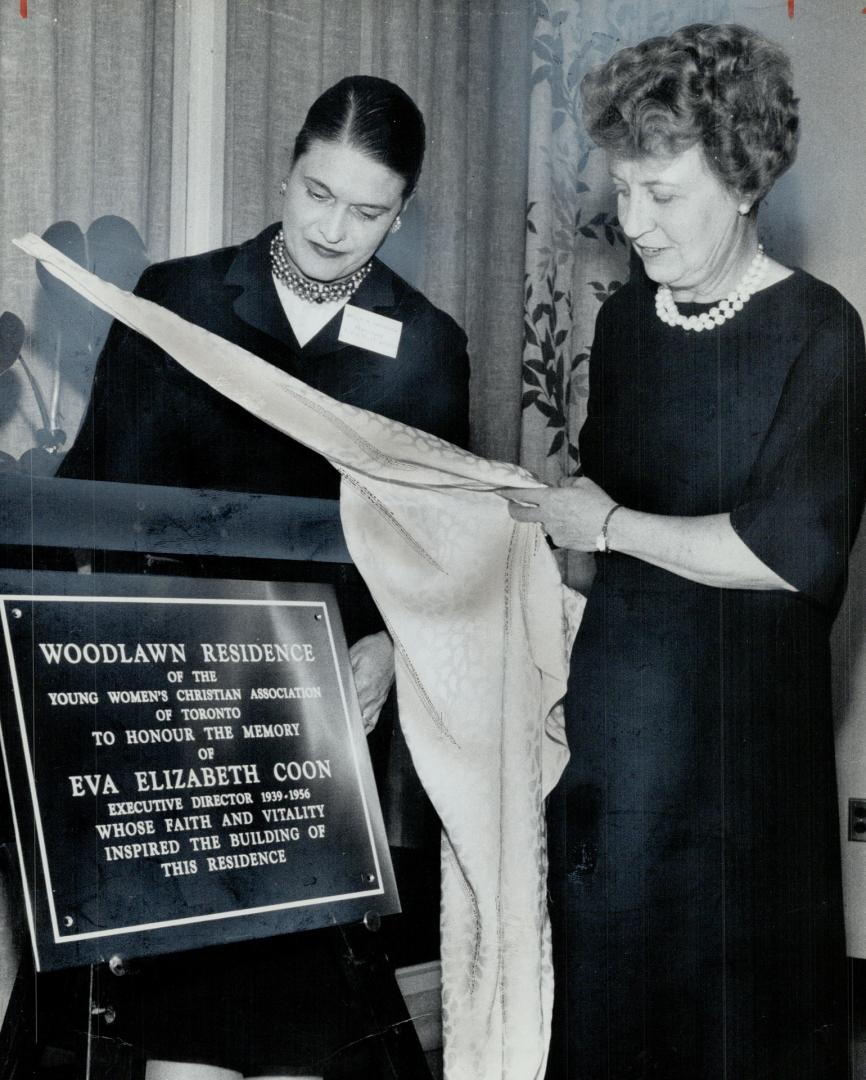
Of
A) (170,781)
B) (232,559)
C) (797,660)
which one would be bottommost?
(170,781)

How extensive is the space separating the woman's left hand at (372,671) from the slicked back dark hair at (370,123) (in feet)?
2.15

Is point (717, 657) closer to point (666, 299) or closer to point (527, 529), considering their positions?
point (527, 529)

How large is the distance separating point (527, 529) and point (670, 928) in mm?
599

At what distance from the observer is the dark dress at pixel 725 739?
1611mm

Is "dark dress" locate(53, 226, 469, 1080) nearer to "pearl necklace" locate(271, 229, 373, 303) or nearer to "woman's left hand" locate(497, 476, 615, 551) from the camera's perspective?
"pearl necklace" locate(271, 229, 373, 303)

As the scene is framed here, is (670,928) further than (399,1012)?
Yes

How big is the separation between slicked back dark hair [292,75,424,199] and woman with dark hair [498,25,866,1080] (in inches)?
10.5

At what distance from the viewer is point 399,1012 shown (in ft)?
4.72

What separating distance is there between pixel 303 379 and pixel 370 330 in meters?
0.14

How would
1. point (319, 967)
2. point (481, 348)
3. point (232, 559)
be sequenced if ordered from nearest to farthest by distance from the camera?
1. point (319, 967)
2. point (232, 559)
3. point (481, 348)

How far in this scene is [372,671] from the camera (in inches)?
65.5

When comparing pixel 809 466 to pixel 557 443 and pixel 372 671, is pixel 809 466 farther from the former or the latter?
pixel 372 671

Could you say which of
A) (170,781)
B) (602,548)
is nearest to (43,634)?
(170,781)

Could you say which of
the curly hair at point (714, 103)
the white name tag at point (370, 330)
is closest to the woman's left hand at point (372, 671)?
the white name tag at point (370, 330)
